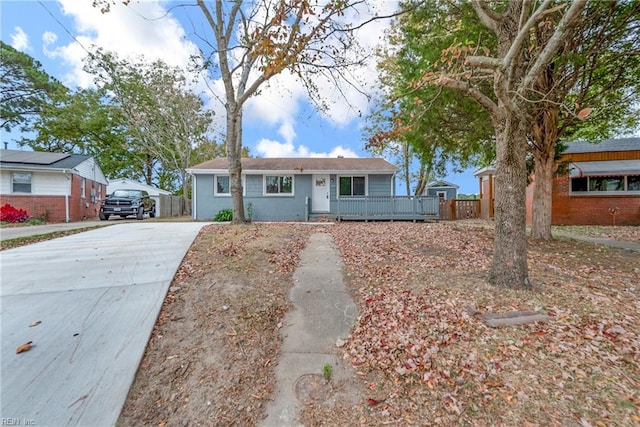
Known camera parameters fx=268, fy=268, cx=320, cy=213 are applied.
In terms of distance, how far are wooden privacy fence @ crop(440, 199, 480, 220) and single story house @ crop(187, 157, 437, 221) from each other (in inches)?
173

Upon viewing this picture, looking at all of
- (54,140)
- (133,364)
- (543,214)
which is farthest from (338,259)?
(54,140)

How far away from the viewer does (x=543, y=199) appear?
7297mm

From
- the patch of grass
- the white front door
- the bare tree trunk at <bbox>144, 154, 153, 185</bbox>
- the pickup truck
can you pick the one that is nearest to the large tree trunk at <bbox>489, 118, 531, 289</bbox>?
the patch of grass

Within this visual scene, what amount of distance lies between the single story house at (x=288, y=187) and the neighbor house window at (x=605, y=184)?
8.59 m

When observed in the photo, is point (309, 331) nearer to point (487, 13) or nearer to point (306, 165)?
point (487, 13)

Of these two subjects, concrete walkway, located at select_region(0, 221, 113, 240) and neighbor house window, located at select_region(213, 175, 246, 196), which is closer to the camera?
concrete walkway, located at select_region(0, 221, 113, 240)

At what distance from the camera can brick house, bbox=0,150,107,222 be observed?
1352 cm

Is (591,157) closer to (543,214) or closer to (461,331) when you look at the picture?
(543,214)

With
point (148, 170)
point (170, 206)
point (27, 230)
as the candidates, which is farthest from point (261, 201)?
point (148, 170)

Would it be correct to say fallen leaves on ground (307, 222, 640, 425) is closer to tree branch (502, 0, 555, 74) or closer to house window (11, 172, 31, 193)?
tree branch (502, 0, 555, 74)

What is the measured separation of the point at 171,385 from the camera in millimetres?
2309

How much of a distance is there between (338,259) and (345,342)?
2.85 meters

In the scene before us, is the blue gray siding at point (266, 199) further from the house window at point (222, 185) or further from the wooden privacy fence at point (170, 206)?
the wooden privacy fence at point (170, 206)

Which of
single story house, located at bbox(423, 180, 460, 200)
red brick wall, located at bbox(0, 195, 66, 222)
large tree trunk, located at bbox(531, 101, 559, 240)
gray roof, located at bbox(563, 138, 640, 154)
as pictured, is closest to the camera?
large tree trunk, located at bbox(531, 101, 559, 240)
